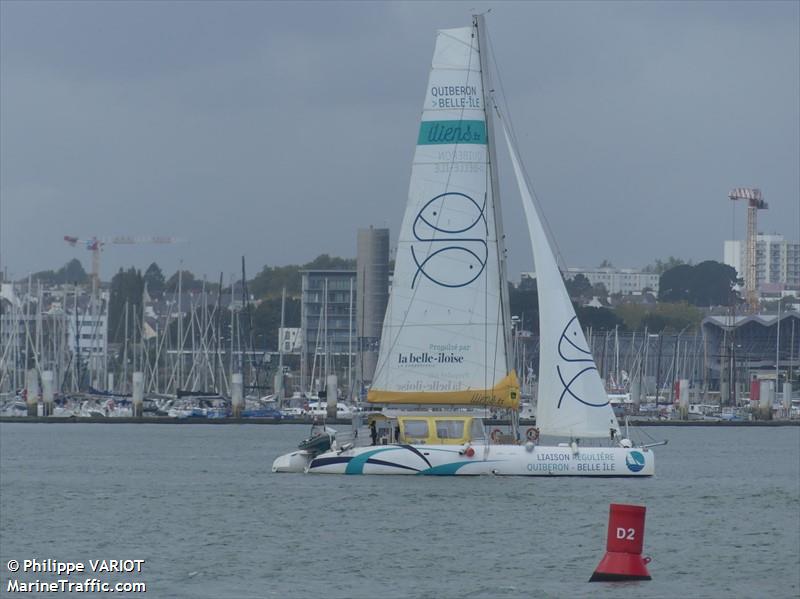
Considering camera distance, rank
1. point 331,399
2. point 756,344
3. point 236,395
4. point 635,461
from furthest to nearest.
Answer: point 756,344 → point 236,395 → point 331,399 → point 635,461

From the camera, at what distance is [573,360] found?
41.3 metres

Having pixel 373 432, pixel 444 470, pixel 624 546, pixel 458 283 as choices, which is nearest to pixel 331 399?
pixel 458 283

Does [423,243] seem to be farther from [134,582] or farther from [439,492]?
[134,582]

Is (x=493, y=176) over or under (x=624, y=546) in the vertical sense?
over

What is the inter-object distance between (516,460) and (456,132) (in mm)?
8179

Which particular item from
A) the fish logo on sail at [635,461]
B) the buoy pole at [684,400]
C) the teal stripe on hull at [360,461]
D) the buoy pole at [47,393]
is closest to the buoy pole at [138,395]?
the buoy pole at [47,393]

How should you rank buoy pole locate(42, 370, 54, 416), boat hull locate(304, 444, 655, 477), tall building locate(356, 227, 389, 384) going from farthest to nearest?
1. tall building locate(356, 227, 389, 384)
2. buoy pole locate(42, 370, 54, 416)
3. boat hull locate(304, 444, 655, 477)

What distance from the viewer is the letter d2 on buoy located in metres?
19.7

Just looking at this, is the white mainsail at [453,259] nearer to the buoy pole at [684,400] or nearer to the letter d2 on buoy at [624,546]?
the letter d2 on buoy at [624,546]

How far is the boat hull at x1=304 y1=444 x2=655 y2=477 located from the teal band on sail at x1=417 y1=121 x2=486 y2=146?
292 inches

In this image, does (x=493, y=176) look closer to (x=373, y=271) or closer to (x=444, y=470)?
(x=444, y=470)

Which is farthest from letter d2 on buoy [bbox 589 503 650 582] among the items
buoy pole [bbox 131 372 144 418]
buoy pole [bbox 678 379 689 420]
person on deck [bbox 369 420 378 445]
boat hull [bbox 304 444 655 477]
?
buoy pole [bbox 678 379 689 420]

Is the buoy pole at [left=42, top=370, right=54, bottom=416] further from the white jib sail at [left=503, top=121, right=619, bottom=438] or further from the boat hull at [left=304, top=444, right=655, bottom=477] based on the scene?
the boat hull at [left=304, top=444, right=655, bottom=477]

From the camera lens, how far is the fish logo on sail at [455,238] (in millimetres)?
42000
